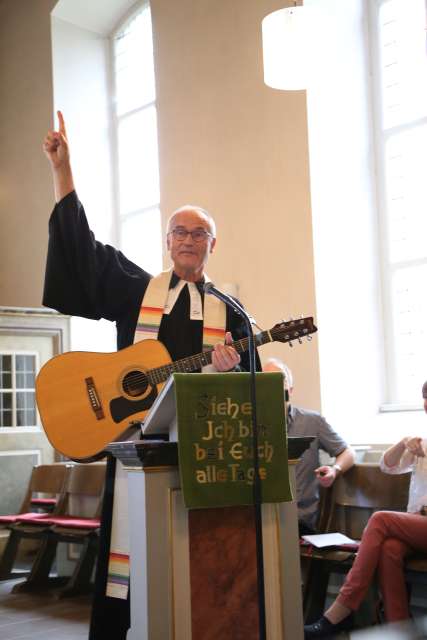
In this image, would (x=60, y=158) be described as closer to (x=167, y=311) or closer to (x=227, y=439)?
(x=167, y=311)

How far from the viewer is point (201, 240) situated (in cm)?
334

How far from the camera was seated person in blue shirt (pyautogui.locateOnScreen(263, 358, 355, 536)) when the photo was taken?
4605mm

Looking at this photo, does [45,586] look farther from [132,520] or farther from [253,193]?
[132,520]

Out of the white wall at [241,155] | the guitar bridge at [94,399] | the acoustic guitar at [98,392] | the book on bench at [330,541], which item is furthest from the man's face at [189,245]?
the white wall at [241,155]

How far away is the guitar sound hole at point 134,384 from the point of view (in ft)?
10.6

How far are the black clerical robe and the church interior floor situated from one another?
6.24ft

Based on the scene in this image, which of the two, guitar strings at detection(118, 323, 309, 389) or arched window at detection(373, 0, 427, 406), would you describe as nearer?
guitar strings at detection(118, 323, 309, 389)

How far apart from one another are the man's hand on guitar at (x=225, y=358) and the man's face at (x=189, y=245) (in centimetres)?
55

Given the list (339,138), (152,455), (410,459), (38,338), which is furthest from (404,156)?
(152,455)

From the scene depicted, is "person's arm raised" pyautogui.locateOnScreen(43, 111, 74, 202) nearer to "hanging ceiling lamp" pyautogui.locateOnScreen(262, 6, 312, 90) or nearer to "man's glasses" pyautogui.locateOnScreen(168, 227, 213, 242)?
"man's glasses" pyautogui.locateOnScreen(168, 227, 213, 242)

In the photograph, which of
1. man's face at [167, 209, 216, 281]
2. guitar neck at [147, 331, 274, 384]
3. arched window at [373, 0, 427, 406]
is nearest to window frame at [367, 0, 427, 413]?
arched window at [373, 0, 427, 406]

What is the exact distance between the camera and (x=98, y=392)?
326cm

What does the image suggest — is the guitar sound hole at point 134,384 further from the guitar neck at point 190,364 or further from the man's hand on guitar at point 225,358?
the man's hand on guitar at point 225,358

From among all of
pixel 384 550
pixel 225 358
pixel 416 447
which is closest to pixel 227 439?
pixel 225 358
